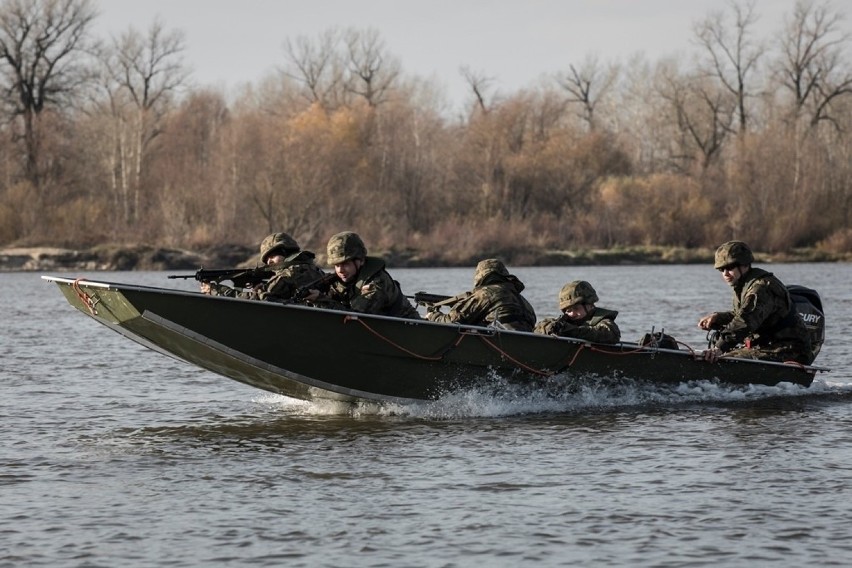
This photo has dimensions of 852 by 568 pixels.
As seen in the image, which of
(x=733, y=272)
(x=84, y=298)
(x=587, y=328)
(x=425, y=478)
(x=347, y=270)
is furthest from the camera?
(x=733, y=272)

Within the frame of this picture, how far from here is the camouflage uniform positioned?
1535cm

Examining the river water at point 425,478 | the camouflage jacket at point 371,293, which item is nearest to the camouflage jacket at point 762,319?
the river water at point 425,478

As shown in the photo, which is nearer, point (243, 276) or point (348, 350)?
point (348, 350)

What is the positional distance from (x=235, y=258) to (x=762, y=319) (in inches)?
1601

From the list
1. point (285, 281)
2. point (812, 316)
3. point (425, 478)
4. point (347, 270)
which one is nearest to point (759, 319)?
point (812, 316)

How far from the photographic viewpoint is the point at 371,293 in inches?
555

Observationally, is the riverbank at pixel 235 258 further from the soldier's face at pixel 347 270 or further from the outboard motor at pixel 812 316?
the soldier's face at pixel 347 270

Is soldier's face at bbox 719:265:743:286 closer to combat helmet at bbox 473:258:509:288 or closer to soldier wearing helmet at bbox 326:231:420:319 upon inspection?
combat helmet at bbox 473:258:509:288

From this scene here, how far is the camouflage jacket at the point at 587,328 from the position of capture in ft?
48.6

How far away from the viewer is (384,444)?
13.2 metres

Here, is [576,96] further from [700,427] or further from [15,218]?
[700,427]

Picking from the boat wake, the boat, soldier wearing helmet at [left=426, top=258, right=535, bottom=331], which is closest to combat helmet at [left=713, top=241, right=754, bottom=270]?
the boat

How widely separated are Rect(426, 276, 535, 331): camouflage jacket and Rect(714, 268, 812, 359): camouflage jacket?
2.40 metres

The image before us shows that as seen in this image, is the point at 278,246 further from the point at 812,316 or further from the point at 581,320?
the point at 812,316
